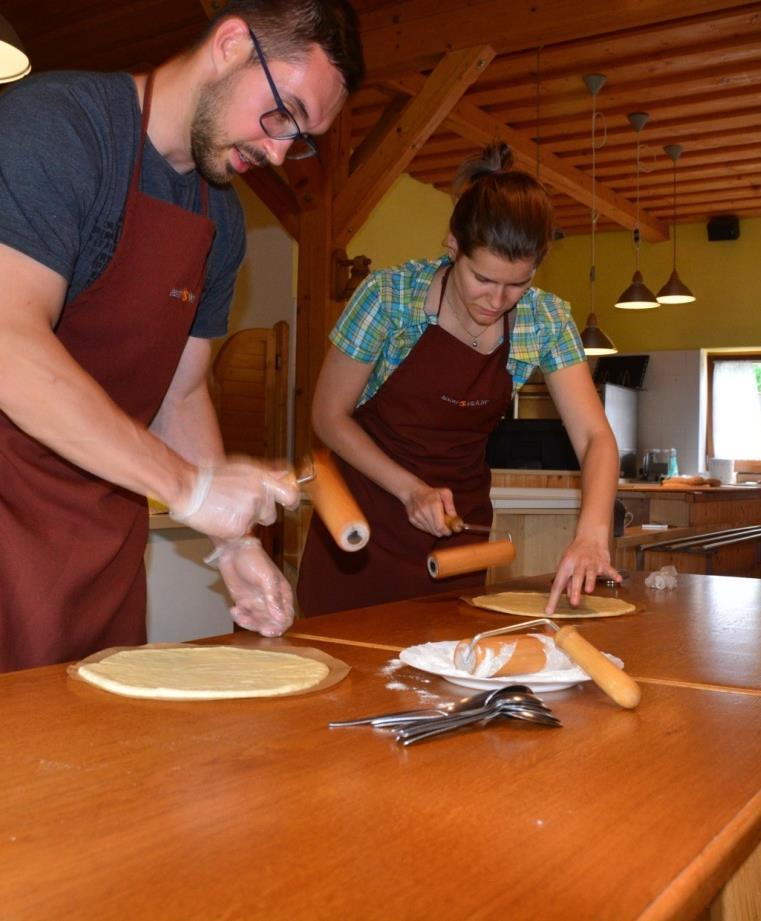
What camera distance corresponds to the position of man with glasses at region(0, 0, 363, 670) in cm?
136

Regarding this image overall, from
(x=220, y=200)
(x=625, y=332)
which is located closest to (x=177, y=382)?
(x=220, y=200)

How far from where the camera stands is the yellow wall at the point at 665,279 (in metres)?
9.48

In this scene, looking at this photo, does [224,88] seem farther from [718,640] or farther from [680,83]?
[680,83]

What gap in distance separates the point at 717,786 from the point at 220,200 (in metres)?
1.32

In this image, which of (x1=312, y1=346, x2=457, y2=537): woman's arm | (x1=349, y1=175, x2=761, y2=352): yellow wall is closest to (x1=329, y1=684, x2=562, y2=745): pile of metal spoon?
(x1=312, y1=346, x2=457, y2=537): woman's arm

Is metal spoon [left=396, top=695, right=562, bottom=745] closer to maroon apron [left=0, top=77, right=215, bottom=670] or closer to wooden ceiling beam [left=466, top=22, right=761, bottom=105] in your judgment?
maroon apron [left=0, top=77, right=215, bottom=670]

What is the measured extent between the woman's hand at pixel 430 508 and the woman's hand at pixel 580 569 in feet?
0.84

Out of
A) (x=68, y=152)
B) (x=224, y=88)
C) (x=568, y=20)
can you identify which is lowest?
(x=68, y=152)

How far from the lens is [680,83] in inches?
254

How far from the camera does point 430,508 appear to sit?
2.12 meters

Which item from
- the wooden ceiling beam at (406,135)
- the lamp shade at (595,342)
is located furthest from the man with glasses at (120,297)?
the lamp shade at (595,342)

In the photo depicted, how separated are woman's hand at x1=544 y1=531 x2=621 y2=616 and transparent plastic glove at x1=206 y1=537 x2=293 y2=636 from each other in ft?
1.68

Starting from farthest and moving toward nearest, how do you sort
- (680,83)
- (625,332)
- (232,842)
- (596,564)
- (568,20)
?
(625,332), (680,83), (568,20), (596,564), (232,842)

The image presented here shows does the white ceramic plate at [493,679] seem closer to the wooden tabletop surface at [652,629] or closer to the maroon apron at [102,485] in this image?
the wooden tabletop surface at [652,629]
